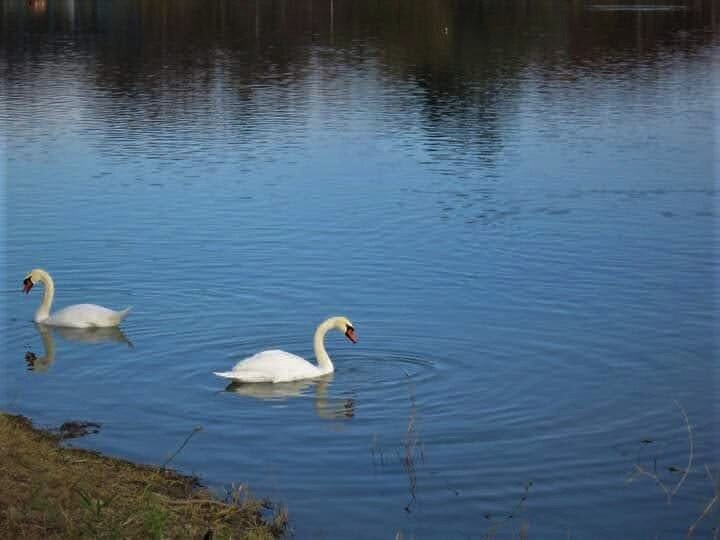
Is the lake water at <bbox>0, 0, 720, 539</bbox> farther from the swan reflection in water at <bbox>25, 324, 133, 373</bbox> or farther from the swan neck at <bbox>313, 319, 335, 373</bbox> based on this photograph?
the swan neck at <bbox>313, 319, 335, 373</bbox>

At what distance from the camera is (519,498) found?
12.2m

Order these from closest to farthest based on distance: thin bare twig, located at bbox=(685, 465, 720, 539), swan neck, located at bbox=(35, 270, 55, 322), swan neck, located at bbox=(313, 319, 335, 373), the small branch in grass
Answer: thin bare twig, located at bbox=(685, 465, 720, 539) < the small branch in grass < swan neck, located at bbox=(313, 319, 335, 373) < swan neck, located at bbox=(35, 270, 55, 322)

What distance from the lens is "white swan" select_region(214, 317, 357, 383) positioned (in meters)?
15.5

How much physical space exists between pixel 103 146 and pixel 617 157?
10.8 metres

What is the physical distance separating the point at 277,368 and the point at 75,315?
360cm

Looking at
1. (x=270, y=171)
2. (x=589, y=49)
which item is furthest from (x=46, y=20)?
(x=270, y=171)

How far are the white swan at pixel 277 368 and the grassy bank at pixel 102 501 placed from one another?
280 cm

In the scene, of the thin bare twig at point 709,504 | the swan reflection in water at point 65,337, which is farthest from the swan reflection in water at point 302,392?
the thin bare twig at point 709,504

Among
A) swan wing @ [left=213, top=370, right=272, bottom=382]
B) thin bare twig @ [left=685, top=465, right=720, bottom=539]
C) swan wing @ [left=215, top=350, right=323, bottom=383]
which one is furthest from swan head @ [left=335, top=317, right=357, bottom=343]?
thin bare twig @ [left=685, top=465, right=720, bottom=539]

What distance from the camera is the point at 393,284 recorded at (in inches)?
800

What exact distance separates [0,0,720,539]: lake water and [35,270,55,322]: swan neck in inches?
10.6

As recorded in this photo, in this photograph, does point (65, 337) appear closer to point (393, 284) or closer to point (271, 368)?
point (271, 368)

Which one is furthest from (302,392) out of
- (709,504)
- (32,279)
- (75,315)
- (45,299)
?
(709,504)

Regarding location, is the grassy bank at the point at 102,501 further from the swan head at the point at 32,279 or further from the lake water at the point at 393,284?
the swan head at the point at 32,279
